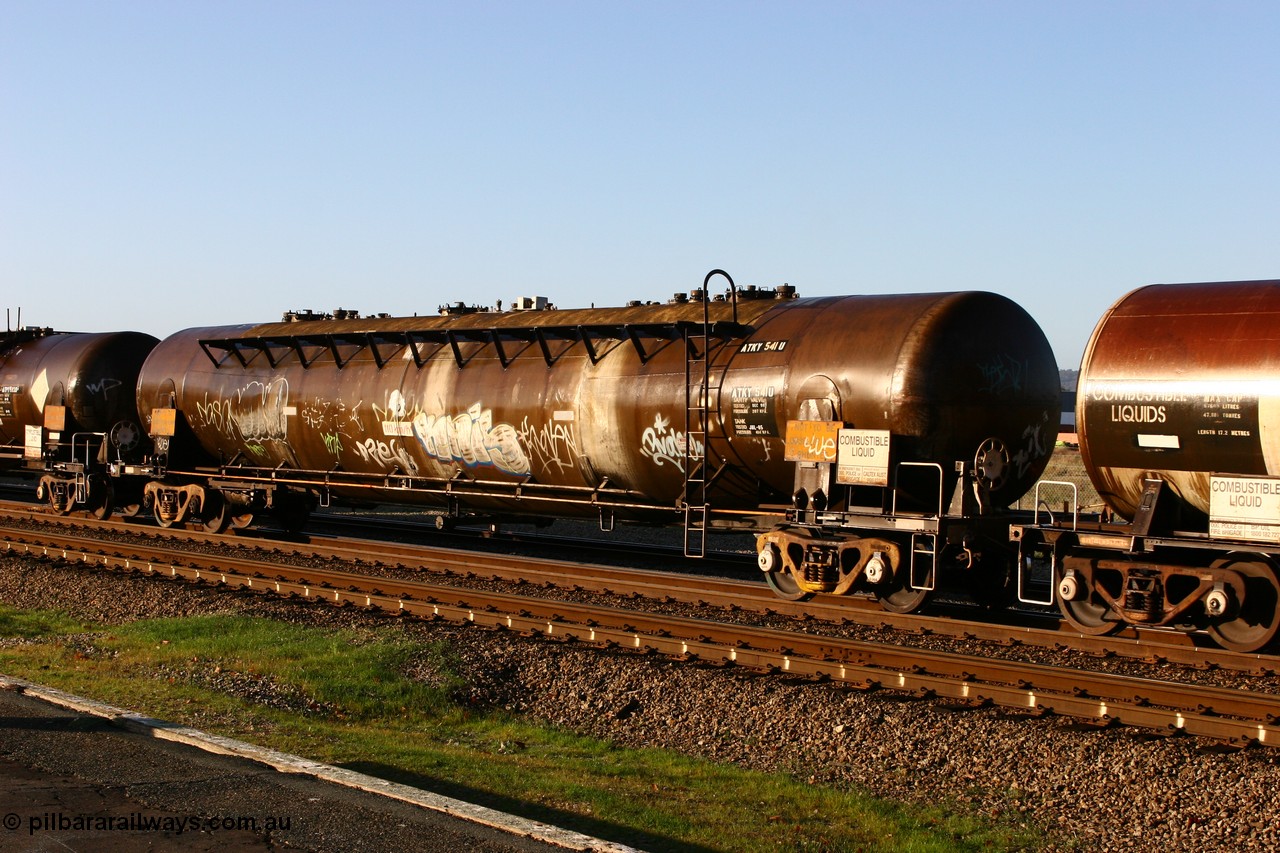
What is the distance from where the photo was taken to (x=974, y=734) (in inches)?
357

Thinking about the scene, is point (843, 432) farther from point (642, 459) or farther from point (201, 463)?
point (201, 463)

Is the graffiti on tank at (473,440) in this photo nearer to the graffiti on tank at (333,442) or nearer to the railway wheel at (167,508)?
the graffiti on tank at (333,442)

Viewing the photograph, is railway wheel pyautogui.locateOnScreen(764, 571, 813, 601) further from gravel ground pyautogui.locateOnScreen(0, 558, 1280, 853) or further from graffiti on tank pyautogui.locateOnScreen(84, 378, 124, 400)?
graffiti on tank pyautogui.locateOnScreen(84, 378, 124, 400)

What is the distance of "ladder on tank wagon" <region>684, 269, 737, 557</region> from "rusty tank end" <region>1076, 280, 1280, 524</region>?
4584 millimetres

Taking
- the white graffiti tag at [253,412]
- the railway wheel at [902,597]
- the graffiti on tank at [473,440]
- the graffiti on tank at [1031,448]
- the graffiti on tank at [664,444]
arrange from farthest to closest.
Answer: the white graffiti tag at [253,412] < the graffiti on tank at [473,440] < the graffiti on tank at [664,444] < the graffiti on tank at [1031,448] < the railway wheel at [902,597]

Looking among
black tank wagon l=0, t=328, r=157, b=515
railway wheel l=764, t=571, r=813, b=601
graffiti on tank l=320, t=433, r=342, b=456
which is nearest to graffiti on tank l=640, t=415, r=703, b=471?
railway wheel l=764, t=571, r=813, b=601

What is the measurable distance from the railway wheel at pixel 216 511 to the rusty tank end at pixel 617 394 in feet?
3.05

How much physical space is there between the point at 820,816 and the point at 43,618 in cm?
1098

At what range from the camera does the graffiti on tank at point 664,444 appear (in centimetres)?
1523

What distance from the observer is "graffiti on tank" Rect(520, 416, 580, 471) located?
16.6m

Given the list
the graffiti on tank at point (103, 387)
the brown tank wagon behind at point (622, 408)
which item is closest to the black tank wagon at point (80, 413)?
the graffiti on tank at point (103, 387)

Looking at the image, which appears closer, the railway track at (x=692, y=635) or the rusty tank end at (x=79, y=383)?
the railway track at (x=692, y=635)

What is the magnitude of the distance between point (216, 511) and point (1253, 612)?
1855 cm

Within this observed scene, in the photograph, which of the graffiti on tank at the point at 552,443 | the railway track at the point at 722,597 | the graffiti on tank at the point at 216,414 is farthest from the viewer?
the graffiti on tank at the point at 216,414
